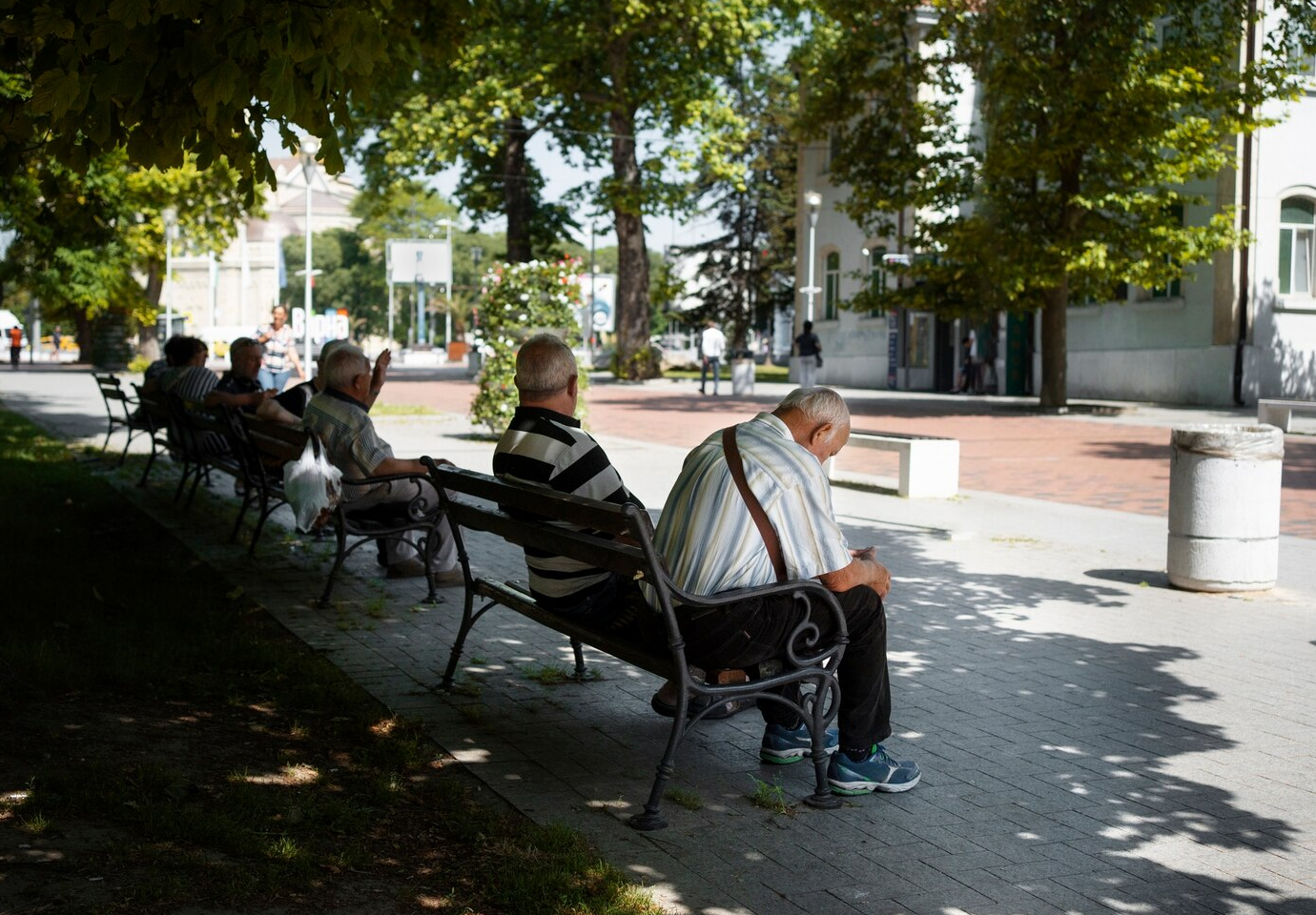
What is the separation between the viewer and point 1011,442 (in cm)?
2062

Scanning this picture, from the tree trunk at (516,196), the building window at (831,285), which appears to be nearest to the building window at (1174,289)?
the building window at (831,285)

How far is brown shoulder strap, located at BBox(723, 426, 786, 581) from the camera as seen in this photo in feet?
15.0

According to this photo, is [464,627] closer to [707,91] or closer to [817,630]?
[817,630]

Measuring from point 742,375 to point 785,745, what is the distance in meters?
30.6

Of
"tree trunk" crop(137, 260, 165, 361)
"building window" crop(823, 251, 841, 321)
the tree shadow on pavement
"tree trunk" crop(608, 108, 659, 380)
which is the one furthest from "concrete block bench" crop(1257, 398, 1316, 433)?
"tree trunk" crop(137, 260, 165, 361)

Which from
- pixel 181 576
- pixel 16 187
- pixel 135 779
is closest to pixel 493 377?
pixel 16 187

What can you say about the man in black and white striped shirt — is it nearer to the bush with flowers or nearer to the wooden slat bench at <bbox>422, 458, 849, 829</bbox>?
the wooden slat bench at <bbox>422, 458, 849, 829</bbox>

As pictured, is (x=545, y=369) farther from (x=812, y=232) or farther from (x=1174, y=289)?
(x=812, y=232)

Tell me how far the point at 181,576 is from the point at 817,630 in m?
5.14

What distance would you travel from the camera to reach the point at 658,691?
5.80 metres

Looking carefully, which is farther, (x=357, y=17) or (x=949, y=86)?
(x=949, y=86)

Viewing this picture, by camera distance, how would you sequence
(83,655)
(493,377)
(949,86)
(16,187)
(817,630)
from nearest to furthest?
(817,630)
(83,655)
(16,187)
(493,377)
(949,86)

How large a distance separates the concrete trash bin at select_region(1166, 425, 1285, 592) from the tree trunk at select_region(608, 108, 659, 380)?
31515 mm

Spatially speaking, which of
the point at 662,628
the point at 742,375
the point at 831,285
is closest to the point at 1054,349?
the point at 742,375
